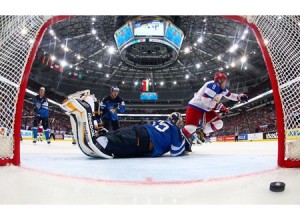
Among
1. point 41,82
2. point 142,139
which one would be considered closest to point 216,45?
point 41,82

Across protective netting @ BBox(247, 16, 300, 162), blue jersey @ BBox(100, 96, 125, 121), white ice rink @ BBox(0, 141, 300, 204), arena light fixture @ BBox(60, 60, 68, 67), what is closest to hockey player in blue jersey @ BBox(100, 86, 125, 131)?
blue jersey @ BBox(100, 96, 125, 121)

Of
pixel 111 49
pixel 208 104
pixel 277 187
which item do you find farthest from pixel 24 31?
pixel 111 49

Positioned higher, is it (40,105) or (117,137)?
(40,105)

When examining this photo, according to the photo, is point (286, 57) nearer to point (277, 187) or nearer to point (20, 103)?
point (277, 187)

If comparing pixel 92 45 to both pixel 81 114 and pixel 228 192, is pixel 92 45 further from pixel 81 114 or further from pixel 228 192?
pixel 228 192

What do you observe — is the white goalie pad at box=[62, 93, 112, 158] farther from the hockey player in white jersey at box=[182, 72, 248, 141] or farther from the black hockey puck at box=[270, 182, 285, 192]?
the black hockey puck at box=[270, 182, 285, 192]

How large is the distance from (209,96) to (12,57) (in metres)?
2.71

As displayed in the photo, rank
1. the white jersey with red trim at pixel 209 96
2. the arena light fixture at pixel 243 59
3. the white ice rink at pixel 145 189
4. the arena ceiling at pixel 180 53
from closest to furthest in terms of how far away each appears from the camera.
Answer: the white ice rink at pixel 145 189, the white jersey with red trim at pixel 209 96, the arena ceiling at pixel 180 53, the arena light fixture at pixel 243 59

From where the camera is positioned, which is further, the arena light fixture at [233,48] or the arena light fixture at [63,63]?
the arena light fixture at [63,63]

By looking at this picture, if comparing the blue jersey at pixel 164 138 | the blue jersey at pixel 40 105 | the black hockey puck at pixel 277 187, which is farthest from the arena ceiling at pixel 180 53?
the black hockey puck at pixel 277 187

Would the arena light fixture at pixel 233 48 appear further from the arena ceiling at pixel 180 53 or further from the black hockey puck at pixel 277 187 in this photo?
the black hockey puck at pixel 277 187

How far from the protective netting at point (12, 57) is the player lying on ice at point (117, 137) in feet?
2.11

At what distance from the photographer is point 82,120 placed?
276cm

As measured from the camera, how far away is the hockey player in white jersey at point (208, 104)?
400 cm
